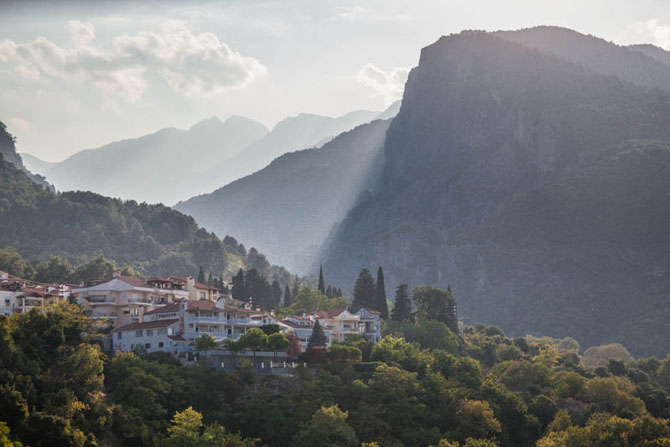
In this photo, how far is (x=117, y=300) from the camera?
3939 inches

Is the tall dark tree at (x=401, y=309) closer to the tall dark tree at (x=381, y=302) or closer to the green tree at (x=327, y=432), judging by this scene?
the tall dark tree at (x=381, y=302)

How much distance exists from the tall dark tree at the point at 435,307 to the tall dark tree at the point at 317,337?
146ft

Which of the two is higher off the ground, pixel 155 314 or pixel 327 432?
pixel 155 314

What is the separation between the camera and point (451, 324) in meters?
144

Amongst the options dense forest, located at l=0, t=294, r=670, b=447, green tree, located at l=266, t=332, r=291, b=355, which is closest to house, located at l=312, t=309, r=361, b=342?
dense forest, located at l=0, t=294, r=670, b=447

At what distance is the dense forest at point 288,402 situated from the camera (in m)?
73.8

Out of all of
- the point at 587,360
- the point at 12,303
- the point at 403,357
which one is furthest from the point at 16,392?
the point at 587,360

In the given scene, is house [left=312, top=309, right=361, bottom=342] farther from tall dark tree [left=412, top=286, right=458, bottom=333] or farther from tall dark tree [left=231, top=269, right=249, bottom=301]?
tall dark tree [left=412, top=286, right=458, bottom=333]

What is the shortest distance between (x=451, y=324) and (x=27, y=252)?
10525cm

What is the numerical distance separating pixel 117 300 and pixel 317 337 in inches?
915

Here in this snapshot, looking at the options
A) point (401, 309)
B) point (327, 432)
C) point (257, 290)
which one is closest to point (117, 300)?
point (327, 432)

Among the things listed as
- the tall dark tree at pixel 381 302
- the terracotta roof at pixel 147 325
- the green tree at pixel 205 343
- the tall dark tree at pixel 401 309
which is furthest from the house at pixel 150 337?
the tall dark tree at pixel 401 309

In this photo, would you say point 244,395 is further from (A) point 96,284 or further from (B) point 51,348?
(A) point 96,284

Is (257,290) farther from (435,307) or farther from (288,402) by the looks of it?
(288,402)
